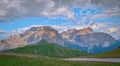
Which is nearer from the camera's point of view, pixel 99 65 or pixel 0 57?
pixel 99 65

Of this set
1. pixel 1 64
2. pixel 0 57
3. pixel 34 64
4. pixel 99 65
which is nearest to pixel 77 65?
pixel 99 65

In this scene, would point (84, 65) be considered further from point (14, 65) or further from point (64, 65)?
point (14, 65)

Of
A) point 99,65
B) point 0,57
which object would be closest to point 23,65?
point 0,57

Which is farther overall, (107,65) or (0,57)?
(0,57)

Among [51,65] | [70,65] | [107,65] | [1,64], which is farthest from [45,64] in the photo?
[107,65]

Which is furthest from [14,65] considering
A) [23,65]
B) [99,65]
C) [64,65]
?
[99,65]

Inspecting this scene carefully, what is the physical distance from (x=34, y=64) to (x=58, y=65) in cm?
404

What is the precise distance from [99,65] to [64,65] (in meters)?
5.90

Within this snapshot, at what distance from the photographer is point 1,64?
36.7 m

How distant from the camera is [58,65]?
36188 millimetres

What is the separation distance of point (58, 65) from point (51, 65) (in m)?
1.11

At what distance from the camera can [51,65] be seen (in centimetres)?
3609

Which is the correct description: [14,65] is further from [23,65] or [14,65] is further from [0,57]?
[0,57]

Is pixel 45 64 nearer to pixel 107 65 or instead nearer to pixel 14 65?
pixel 14 65
